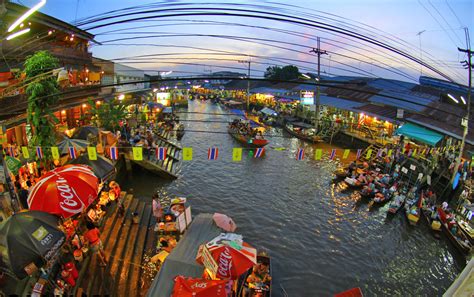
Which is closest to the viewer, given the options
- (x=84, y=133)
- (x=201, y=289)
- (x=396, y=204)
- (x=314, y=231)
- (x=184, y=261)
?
(x=201, y=289)

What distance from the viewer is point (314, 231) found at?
50.4 ft

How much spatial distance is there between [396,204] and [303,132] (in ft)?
69.4

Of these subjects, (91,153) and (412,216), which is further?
(412,216)

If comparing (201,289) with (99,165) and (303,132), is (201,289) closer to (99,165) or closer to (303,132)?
(99,165)

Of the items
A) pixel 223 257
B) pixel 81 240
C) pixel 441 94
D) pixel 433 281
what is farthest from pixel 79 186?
pixel 441 94

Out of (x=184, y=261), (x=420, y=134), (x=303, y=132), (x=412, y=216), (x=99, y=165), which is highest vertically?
(x=420, y=134)

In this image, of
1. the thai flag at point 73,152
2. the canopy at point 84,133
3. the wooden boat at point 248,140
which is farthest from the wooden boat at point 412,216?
the canopy at point 84,133

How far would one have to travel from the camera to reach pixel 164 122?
3959cm

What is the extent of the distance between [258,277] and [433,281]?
28.0 ft

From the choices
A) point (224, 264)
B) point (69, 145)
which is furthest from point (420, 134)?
point (69, 145)

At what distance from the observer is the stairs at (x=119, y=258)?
9.38 metres

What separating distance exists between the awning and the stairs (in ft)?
72.4

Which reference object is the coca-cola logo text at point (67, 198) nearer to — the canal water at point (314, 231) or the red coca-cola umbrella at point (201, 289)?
Answer: the red coca-cola umbrella at point (201, 289)

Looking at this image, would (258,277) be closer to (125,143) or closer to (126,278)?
(126,278)
